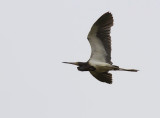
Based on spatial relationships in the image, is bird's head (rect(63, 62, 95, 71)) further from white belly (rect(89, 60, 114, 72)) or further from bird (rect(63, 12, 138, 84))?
white belly (rect(89, 60, 114, 72))

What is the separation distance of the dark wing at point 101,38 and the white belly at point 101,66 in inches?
8.5

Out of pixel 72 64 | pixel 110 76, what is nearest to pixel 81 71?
pixel 72 64

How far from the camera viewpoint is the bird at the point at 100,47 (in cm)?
1608

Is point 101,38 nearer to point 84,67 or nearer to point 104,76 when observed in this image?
point 84,67

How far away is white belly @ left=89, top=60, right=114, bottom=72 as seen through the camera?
1595 centimetres

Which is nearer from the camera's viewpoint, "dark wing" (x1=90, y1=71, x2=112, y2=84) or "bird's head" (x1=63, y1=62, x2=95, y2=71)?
"bird's head" (x1=63, y1=62, x2=95, y2=71)

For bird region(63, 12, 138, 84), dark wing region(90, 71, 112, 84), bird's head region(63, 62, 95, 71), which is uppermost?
bird region(63, 12, 138, 84)

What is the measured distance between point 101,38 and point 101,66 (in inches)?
37.9

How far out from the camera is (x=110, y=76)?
56.4 feet

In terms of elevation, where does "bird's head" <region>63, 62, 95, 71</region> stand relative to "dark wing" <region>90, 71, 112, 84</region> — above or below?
above

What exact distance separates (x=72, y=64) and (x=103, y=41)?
4.31 ft

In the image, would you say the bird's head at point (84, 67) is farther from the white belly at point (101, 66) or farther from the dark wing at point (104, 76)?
the dark wing at point (104, 76)

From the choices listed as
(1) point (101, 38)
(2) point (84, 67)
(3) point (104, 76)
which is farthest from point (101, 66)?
(3) point (104, 76)

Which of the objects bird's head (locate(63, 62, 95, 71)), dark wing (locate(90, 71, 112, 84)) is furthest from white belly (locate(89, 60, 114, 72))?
dark wing (locate(90, 71, 112, 84))
